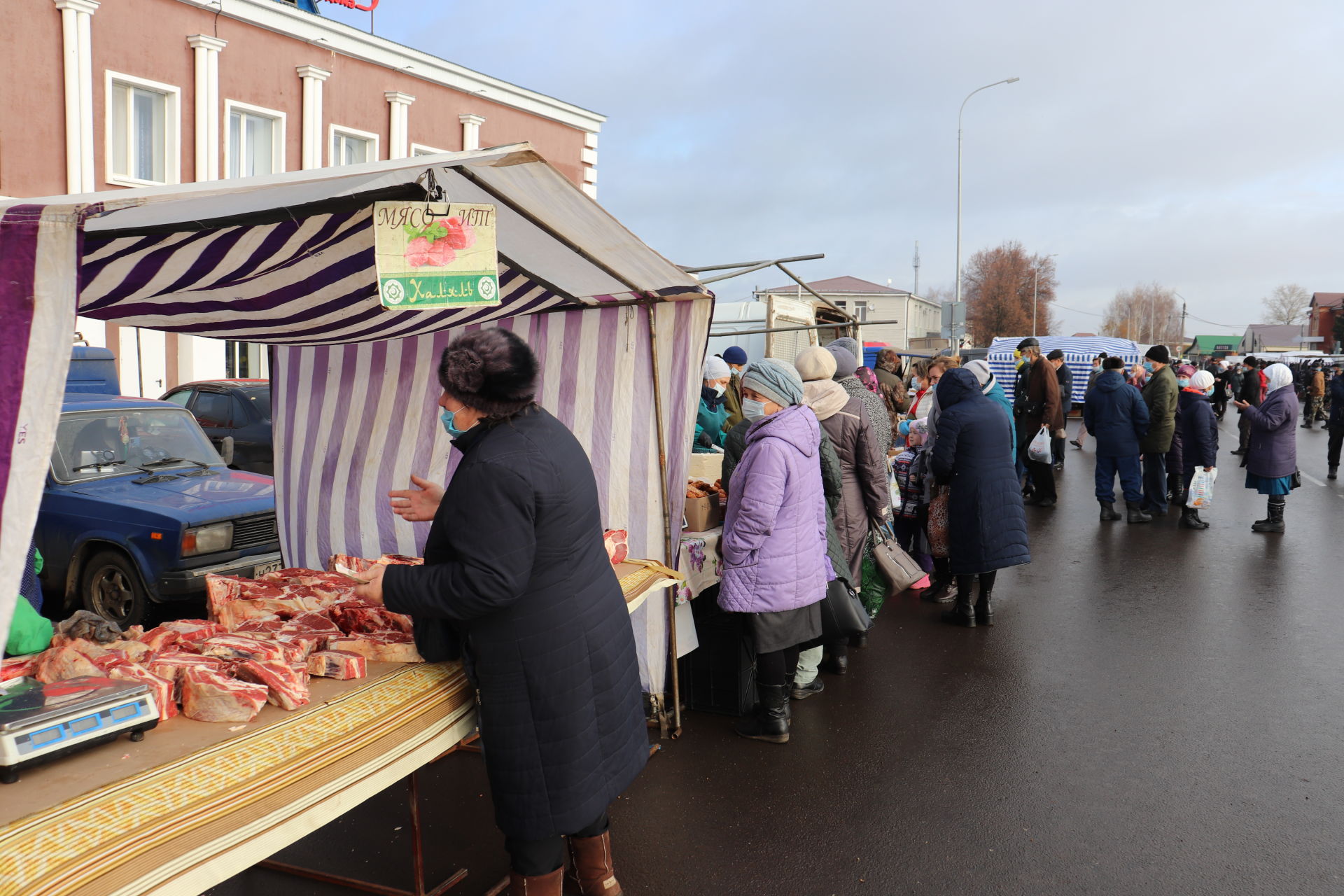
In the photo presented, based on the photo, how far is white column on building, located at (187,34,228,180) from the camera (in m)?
17.4

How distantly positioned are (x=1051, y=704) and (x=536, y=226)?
13.4 feet

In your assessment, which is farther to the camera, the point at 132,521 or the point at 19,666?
the point at 132,521

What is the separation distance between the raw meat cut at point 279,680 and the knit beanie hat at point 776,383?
2584mm

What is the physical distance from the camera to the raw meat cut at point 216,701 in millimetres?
2645

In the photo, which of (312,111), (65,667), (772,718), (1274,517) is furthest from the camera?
(312,111)

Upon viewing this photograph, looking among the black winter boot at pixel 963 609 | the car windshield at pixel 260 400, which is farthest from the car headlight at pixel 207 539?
the black winter boot at pixel 963 609

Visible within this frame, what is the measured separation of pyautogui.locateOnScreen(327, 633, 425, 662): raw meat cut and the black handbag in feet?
8.08

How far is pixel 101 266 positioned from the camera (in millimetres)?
3434

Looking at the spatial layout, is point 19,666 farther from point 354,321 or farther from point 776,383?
point 776,383

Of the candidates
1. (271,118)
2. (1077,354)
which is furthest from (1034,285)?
(271,118)

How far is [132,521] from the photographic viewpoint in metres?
6.45

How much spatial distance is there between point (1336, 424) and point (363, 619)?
642 inches

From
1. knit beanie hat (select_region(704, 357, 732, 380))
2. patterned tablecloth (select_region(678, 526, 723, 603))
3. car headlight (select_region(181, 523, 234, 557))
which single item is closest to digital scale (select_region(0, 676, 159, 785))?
patterned tablecloth (select_region(678, 526, 723, 603))

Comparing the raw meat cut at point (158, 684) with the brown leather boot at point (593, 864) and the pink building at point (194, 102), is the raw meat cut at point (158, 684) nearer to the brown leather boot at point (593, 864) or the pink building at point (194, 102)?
the brown leather boot at point (593, 864)
